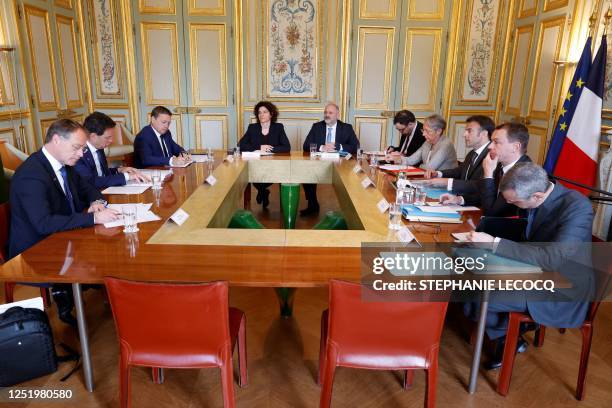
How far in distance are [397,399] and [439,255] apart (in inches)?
27.8

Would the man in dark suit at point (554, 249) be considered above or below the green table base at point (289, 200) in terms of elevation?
above

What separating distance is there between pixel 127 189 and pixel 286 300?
1.24m

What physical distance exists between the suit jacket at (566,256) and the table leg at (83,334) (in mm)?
1716

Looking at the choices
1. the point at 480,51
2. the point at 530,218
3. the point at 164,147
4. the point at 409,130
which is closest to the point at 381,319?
the point at 530,218

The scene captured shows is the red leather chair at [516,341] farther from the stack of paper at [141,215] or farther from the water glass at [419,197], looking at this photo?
the stack of paper at [141,215]

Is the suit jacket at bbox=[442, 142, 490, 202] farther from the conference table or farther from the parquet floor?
the parquet floor

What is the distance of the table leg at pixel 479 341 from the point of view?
1.73 meters

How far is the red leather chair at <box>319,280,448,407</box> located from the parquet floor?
1.40 feet

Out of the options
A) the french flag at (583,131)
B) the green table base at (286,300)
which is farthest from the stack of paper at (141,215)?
the french flag at (583,131)

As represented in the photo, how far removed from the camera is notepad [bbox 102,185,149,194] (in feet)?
8.61

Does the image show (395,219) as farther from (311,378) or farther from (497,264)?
(311,378)

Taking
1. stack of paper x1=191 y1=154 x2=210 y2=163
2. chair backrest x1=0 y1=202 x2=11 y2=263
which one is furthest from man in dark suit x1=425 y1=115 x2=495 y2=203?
chair backrest x1=0 y1=202 x2=11 y2=263

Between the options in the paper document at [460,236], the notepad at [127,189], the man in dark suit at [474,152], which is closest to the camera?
the paper document at [460,236]

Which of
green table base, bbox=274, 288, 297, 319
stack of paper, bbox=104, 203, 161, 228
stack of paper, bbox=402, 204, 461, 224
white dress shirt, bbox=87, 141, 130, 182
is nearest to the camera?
stack of paper, bbox=104, 203, 161, 228
